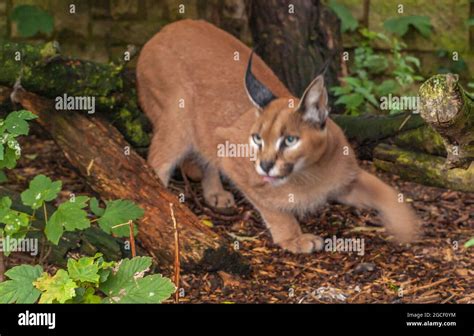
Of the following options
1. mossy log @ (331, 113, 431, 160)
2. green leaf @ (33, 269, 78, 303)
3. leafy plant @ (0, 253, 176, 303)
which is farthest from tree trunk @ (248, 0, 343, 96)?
green leaf @ (33, 269, 78, 303)

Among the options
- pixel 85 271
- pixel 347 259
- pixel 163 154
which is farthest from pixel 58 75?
pixel 85 271

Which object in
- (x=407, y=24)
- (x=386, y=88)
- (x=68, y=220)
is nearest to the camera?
(x=68, y=220)

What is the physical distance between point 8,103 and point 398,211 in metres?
2.34

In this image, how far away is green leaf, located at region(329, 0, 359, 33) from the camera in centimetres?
766

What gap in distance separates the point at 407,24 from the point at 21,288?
5.06m

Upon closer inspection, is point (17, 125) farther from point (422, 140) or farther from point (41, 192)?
point (422, 140)

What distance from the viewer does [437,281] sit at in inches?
201

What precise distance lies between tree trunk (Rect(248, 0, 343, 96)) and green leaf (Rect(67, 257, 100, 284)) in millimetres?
3677

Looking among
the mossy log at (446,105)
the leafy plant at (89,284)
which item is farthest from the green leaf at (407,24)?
the leafy plant at (89,284)

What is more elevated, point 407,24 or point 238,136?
point 407,24

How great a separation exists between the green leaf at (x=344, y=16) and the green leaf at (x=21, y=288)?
4636 millimetres

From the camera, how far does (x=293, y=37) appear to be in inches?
270

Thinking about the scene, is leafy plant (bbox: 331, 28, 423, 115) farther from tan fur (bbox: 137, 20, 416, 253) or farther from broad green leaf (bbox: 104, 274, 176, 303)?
broad green leaf (bbox: 104, 274, 176, 303)

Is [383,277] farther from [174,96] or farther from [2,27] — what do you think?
[2,27]
